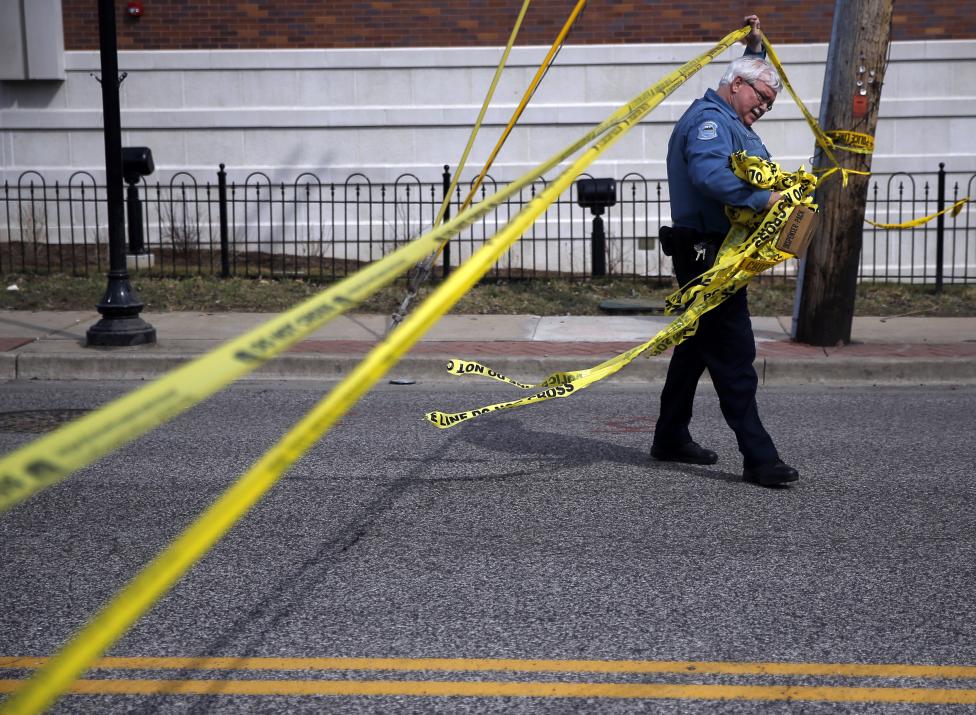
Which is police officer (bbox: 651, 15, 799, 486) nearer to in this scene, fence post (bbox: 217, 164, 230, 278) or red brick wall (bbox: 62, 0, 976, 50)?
fence post (bbox: 217, 164, 230, 278)

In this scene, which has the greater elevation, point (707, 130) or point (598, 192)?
point (707, 130)

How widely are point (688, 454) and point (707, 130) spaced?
5.77ft

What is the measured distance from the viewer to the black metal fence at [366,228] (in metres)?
14.2

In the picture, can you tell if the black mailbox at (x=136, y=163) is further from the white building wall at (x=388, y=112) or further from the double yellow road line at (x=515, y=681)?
the double yellow road line at (x=515, y=681)

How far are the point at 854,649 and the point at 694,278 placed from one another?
2.34 meters

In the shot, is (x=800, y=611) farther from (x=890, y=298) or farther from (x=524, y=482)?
(x=890, y=298)

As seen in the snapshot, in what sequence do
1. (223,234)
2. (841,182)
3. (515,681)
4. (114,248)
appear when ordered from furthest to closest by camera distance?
1. (223,234)
2. (114,248)
3. (841,182)
4. (515,681)

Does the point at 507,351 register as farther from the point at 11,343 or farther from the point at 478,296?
the point at 11,343

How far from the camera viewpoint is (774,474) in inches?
235

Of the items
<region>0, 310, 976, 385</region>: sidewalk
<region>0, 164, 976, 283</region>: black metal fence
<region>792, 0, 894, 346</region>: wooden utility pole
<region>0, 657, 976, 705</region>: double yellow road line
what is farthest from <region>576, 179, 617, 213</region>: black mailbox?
<region>0, 657, 976, 705</region>: double yellow road line

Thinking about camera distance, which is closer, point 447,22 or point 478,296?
point 478,296

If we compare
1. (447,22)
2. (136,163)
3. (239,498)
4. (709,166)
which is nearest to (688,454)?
(709,166)

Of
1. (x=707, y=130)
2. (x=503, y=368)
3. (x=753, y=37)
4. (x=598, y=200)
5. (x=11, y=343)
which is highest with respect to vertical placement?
(x=753, y=37)

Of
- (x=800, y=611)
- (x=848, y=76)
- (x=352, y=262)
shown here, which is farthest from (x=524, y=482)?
(x=352, y=262)
